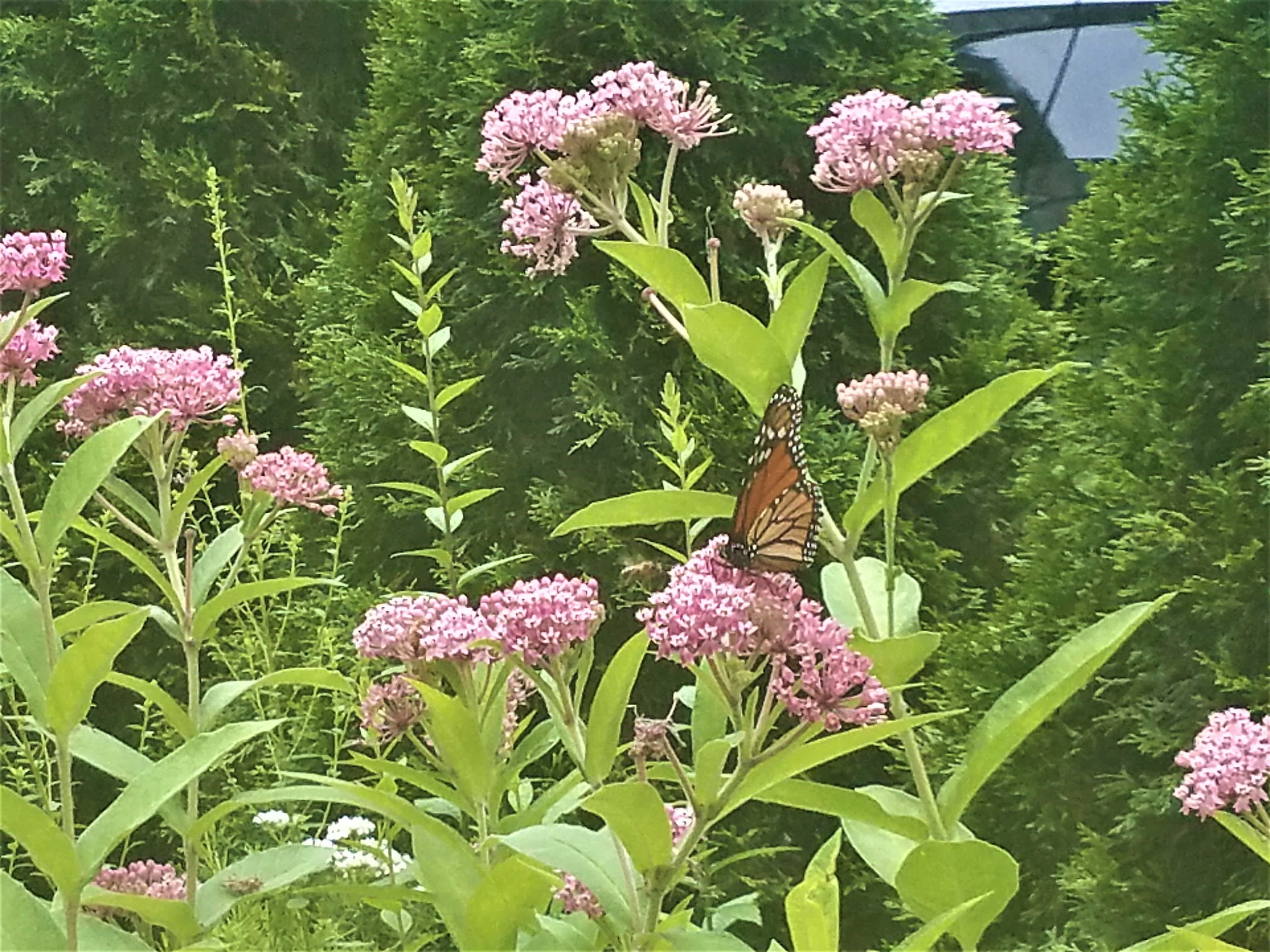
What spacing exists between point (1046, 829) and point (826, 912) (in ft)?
2.73

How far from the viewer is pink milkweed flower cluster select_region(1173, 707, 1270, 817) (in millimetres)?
530

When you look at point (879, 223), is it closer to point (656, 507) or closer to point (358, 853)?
point (656, 507)

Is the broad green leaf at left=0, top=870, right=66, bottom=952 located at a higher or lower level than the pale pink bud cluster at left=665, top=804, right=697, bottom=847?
lower

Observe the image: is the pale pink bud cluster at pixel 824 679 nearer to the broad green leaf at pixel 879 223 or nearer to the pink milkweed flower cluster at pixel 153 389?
the broad green leaf at pixel 879 223

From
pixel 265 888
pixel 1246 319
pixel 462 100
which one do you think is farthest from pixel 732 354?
pixel 462 100

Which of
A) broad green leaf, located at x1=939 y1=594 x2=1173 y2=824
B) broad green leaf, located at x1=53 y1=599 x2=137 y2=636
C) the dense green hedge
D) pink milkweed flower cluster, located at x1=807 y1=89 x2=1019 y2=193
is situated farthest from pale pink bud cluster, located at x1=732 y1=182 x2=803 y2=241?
the dense green hedge

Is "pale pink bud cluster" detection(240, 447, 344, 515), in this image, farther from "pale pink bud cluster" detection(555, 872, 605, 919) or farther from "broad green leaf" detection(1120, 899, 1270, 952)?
"broad green leaf" detection(1120, 899, 1270, 952)

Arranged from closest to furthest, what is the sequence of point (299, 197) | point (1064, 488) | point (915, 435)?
1. point (915, 435)
2. point (1064, 488)
3. point (299, 197)

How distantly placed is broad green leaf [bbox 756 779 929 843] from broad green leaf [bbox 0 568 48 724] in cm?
30

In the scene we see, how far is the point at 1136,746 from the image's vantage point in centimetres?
105

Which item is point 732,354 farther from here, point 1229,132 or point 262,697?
point 262,697

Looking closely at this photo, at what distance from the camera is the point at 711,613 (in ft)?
1.27

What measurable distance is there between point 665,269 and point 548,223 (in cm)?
11

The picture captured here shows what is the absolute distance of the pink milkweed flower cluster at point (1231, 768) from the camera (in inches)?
20.9
